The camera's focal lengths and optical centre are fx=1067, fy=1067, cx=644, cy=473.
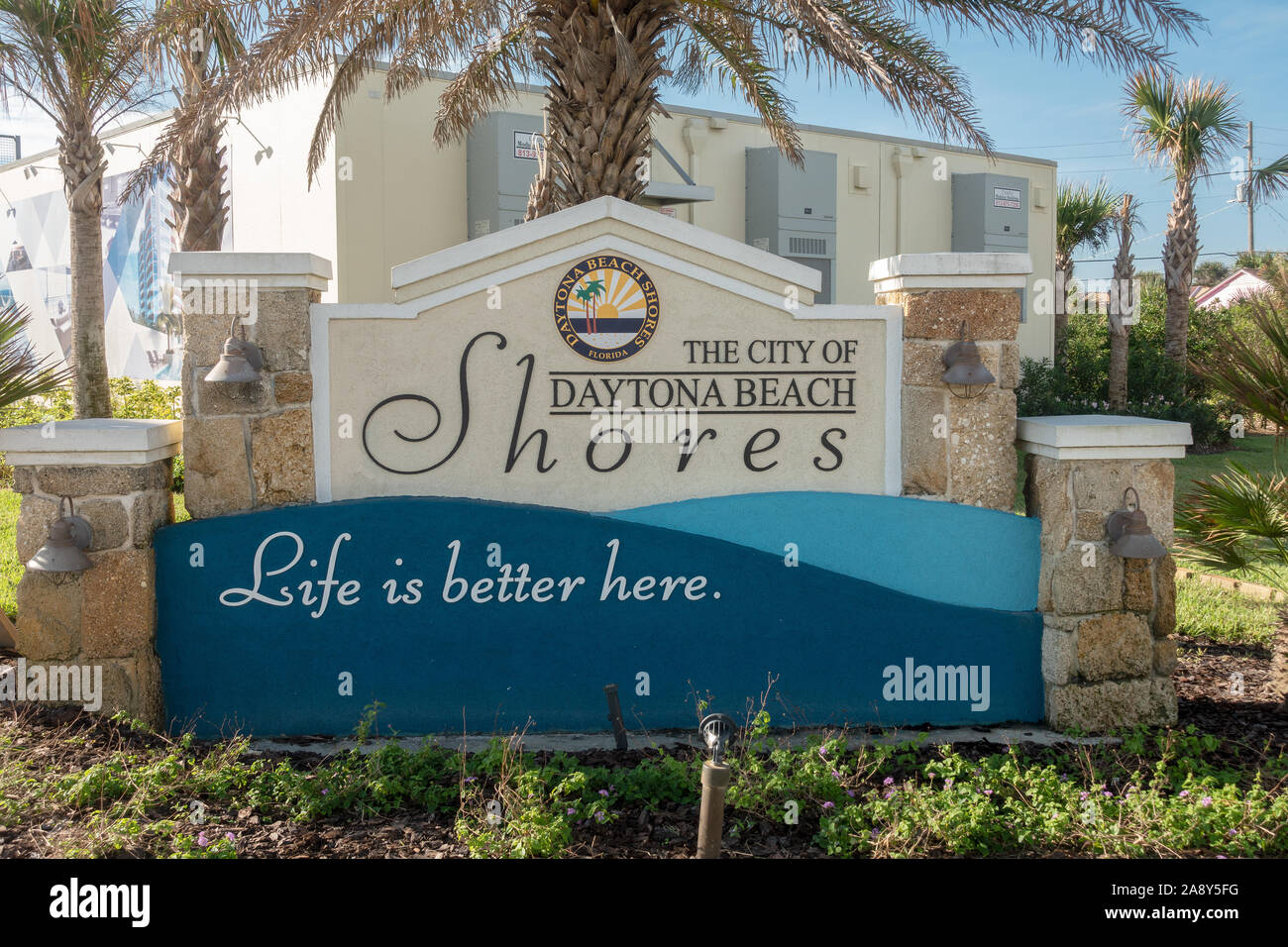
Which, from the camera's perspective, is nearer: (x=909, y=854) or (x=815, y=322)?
(x=909, y=854)

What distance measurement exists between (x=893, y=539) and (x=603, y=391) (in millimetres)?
1834

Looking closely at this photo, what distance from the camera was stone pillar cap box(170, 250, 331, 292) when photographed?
5.69 m

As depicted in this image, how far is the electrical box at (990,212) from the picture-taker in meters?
19.3

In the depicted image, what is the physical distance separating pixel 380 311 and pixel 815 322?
2419 mm

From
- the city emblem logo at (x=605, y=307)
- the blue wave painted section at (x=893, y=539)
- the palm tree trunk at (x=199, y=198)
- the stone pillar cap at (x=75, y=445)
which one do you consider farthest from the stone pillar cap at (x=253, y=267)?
the palm tree trunk at (x=199, y=198)

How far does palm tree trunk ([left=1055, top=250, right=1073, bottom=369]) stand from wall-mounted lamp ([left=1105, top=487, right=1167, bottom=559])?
655 inches

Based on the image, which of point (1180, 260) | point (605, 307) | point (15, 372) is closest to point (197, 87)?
point (15, 372)

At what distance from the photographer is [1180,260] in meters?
21.5

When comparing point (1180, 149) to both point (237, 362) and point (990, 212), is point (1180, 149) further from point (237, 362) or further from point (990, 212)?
point (237, 362)

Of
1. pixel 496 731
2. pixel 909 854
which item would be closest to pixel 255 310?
pixel 496 731

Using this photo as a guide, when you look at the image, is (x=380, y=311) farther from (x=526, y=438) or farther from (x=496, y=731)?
(x=496, y=731)
